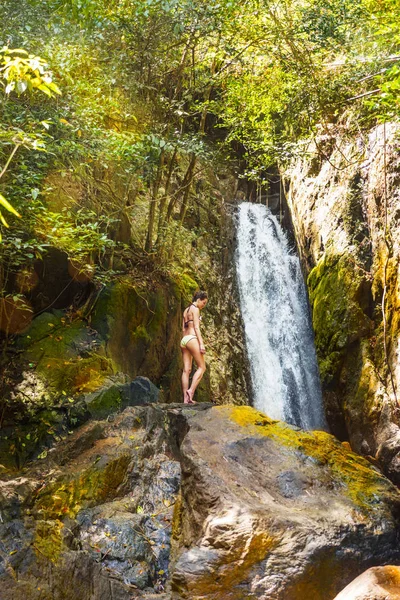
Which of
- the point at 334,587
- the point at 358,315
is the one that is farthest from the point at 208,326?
the point at 334,587

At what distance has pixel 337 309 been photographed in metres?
10.5

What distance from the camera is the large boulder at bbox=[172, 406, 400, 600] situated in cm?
379

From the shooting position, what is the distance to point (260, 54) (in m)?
9.59

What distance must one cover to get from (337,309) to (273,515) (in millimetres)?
6926

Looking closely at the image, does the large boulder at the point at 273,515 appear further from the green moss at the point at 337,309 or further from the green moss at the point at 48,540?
the green moss at the point at 337,309

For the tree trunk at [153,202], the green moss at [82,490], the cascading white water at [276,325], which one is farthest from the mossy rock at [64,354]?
the cascading white water at [276,325]

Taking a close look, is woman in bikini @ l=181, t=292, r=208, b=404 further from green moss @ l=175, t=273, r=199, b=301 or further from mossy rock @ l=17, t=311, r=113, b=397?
green moss @ l=175, t=273, r=199, b=301

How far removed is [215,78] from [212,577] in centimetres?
803

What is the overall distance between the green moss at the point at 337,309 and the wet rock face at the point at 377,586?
656 centimetres

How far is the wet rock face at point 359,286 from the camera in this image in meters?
8.37

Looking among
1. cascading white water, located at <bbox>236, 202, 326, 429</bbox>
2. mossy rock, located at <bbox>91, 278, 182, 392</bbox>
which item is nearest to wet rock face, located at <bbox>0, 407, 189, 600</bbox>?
mossy rock, located at <bbox>91, 278, 182, 392</bbox>

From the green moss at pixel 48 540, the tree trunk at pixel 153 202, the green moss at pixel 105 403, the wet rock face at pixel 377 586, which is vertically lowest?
the wet rock face at pixel 377 586

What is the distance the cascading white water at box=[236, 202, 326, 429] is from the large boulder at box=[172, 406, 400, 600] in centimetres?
724

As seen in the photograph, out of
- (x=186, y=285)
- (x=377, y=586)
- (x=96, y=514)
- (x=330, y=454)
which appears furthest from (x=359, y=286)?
(x=377, y=586)
